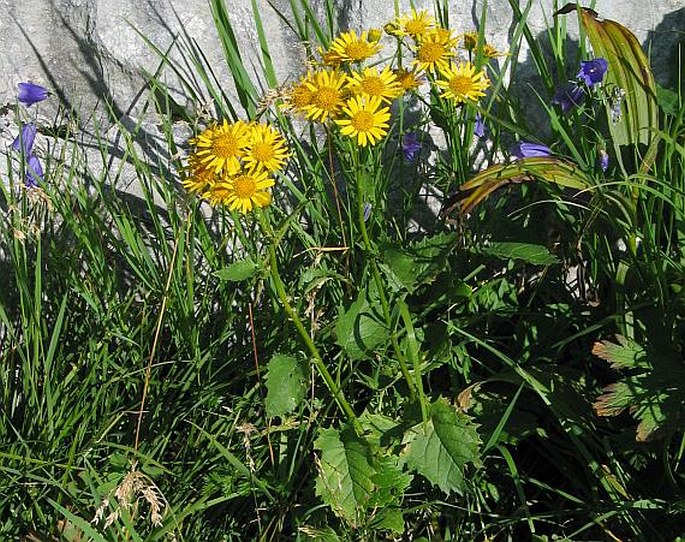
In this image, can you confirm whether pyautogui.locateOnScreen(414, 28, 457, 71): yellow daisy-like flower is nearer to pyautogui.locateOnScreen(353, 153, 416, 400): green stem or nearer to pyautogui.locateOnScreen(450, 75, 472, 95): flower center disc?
pyautogui.locateOnScreen(450, 75, 472, 95): flower center disc

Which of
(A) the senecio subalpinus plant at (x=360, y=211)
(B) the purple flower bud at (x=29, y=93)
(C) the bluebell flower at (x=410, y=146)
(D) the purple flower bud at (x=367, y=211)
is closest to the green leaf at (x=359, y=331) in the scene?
(A) the senecio subalpinus plant at (x=360, y=211)

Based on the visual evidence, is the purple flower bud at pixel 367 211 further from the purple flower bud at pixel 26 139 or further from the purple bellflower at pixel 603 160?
the purple flower bud at pixel 26 139

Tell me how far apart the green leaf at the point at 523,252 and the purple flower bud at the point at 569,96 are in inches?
12.4

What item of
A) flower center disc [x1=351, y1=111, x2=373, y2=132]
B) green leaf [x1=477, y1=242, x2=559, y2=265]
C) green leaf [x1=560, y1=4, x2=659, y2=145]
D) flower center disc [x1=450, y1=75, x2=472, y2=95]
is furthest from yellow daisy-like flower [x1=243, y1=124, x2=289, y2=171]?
green leaf [x1=560, y1=4, x2=659, y2=145]

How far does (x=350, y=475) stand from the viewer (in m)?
1.57

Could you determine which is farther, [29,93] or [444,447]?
[29,93]

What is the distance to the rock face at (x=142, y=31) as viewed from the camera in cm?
215

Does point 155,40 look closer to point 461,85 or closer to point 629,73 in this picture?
point 461,85

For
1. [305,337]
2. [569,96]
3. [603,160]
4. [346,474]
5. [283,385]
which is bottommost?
[346,474]

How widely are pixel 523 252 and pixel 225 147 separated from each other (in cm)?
59

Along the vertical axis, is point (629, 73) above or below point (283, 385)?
above

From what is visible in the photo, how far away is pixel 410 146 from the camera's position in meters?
1.90

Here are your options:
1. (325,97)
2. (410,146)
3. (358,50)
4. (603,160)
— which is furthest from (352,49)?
(603,160)

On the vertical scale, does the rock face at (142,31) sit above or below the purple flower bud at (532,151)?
above
